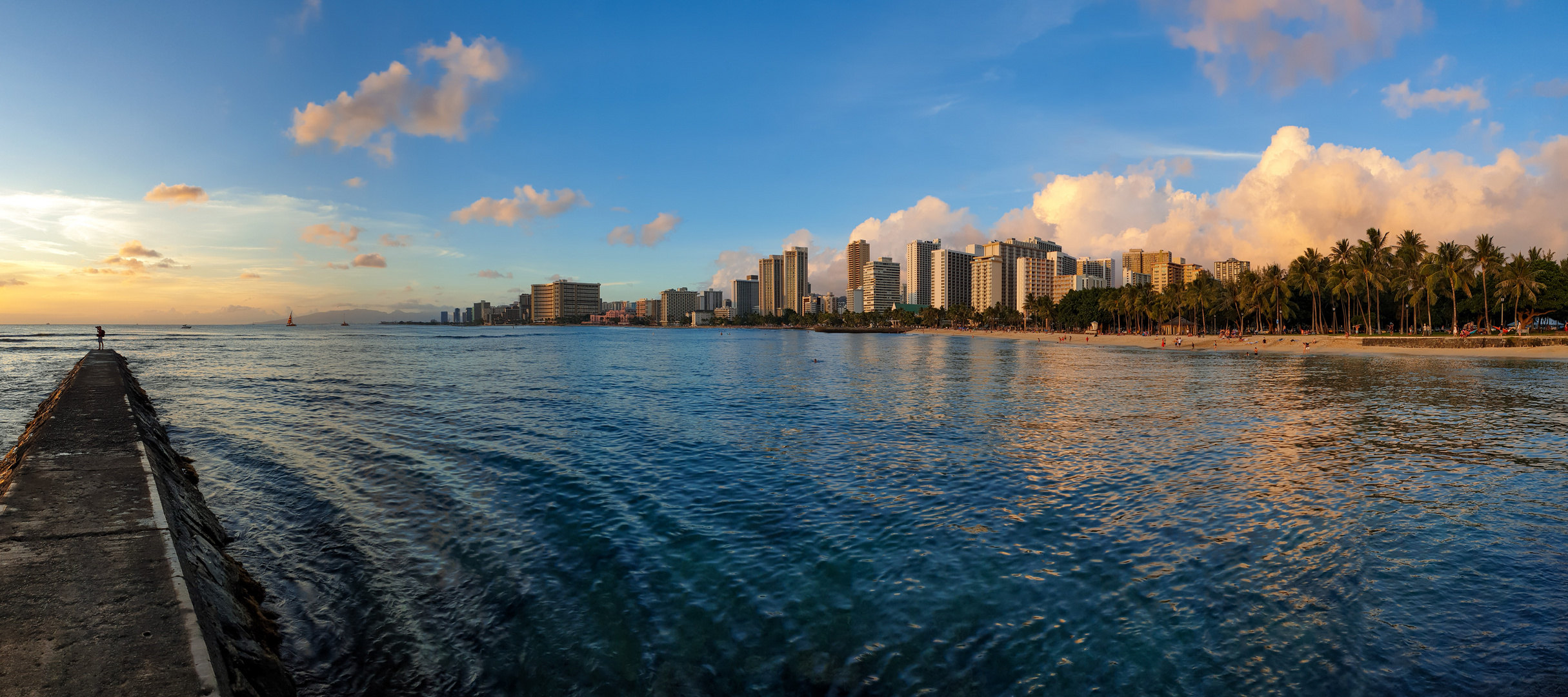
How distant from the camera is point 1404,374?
44156 millimetres

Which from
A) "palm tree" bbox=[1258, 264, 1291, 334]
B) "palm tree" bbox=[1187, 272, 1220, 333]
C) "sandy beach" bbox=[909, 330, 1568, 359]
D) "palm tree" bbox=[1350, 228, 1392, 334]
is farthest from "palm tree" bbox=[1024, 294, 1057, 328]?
"palm tree" bbox=[1350, 228, 1392, 334]

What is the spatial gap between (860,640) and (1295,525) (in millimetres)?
9054

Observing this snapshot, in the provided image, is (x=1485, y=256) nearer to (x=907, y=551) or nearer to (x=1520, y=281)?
(x=1520, y=281)

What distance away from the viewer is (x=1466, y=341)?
71.6 meters

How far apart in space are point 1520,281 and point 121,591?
124 meters

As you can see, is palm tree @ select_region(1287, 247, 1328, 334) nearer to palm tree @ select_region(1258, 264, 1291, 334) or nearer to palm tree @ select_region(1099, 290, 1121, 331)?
palm tree @ select_region(1258, 264, 1291, 334)

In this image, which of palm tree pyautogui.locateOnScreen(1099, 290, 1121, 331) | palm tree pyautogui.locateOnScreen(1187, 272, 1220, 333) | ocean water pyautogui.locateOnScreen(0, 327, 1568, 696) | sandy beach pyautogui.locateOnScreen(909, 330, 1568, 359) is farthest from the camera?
palm tree pyautogui.locateOnScreen(1099, 290, 1121, 331)

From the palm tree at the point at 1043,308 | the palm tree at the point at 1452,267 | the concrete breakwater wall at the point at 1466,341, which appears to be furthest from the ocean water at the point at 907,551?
the palm tree at the point at 1043,308

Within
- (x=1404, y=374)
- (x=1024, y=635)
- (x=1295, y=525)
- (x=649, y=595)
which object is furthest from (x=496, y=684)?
(x=1404, y=374)

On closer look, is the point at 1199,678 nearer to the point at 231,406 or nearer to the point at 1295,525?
the point at 1295,525

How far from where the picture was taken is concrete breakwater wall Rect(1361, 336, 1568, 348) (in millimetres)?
67625

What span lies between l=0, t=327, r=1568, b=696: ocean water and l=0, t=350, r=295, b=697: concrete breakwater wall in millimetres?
826

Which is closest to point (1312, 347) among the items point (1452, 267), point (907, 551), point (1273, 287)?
point (1452, 267)

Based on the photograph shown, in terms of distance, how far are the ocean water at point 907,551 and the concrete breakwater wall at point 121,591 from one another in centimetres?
83
